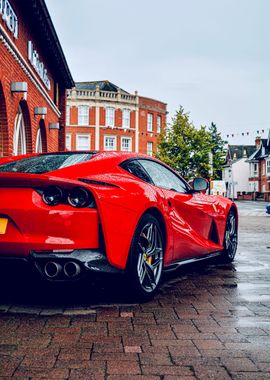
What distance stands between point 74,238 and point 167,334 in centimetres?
96

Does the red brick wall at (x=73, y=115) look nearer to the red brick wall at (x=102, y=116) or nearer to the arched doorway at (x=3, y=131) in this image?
the red brick wall at (x=102, y=116)

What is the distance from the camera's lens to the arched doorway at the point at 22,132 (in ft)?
42.4

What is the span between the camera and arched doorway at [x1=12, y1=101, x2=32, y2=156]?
Answer: 1294 centimetres

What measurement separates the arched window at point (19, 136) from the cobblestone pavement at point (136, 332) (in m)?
8.46

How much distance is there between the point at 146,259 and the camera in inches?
172

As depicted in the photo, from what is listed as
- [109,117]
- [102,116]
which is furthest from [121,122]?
[102,116]

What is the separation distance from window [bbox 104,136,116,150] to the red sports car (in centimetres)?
5136

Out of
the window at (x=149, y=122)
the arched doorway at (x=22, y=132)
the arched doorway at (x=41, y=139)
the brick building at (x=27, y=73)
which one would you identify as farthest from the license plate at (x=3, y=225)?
the window at (x=149, y=122)

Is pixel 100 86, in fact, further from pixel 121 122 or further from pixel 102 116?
pixel 121 122

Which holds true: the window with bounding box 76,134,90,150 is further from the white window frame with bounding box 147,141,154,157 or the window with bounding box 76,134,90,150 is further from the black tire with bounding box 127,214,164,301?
the black tire with bounding box 127,214,164,301

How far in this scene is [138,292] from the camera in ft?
13.8

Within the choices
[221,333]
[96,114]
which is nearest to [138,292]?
[221,333]

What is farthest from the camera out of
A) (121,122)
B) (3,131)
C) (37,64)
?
(121,122)

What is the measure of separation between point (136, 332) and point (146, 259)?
103cm
